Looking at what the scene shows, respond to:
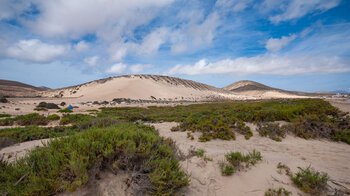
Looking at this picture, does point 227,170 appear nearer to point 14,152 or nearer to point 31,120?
point 14,152

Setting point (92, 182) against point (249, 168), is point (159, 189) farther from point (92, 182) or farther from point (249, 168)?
point (249, 168)

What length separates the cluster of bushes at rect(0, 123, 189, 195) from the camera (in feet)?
7.21

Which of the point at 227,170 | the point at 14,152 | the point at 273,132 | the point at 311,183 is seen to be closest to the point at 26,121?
the point at 14,152

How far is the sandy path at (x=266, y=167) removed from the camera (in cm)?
318

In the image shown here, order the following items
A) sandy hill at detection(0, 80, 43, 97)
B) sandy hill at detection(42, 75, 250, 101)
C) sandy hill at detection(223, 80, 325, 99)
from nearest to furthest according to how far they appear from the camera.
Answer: sandy hill at detection(42, 75, 250, 101) → sandy hill at detection(0, 80, 43, 97) → sandy hill at detection(223, 80, 325, 99)

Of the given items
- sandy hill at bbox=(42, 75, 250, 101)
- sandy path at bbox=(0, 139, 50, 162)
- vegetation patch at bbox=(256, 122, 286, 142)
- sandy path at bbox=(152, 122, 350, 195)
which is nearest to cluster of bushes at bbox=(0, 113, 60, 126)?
sandy path at bbox=(0, 139, 50, 162)

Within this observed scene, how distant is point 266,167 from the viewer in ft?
12.4

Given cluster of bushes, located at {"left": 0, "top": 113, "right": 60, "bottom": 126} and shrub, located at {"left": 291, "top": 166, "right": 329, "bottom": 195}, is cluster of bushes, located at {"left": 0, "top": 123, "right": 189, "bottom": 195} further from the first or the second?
cluster of bushes, located at {"left": 0, "top": 113, "right": 60, "bottom": 126}

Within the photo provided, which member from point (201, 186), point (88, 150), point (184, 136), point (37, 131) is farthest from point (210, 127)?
point (37, 131)

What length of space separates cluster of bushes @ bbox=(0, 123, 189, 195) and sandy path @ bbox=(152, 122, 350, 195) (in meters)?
0.79

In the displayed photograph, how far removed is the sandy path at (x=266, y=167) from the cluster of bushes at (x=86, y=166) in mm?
794

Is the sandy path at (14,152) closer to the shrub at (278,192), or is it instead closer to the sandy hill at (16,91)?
the shrub at (278,192)

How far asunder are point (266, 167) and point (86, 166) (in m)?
3.82

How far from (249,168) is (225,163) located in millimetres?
535
